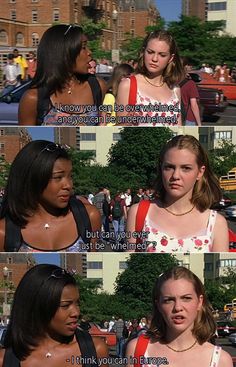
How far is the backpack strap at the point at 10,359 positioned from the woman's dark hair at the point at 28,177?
29 cm

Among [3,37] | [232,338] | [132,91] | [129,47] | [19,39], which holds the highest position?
[3,37]

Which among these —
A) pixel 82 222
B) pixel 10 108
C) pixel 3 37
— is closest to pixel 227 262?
pixel 82 222

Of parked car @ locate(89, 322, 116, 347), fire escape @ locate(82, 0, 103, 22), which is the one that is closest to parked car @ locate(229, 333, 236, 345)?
parked car @ locate(89, 322, 116, 347)

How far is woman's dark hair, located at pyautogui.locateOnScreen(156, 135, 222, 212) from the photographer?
2.13 metres

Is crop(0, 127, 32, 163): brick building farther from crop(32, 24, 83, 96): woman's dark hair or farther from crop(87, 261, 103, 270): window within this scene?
crop(87, 261, 103, 270): window

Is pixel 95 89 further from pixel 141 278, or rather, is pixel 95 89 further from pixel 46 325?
pixel 46 325

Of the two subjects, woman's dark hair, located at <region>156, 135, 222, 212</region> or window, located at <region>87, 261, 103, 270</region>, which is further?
window, located at <region>87, 261, 103, 270</region>

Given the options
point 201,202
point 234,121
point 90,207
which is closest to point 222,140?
point 201,202

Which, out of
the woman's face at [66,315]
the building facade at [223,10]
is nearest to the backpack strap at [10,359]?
the woman's face at [66,315]

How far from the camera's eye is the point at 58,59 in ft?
7.66

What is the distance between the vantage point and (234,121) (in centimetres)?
290

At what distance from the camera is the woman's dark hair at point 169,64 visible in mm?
2412

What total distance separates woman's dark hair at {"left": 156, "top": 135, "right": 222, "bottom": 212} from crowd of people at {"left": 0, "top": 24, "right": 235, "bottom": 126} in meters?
0.28

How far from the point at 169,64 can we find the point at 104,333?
0.71 metres
